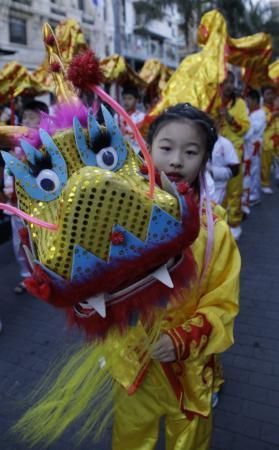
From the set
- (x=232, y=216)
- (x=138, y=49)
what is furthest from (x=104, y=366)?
(x=138, y=49)

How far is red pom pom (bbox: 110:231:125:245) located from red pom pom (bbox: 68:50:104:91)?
1.18 feet

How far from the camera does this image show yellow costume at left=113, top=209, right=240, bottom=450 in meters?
1.33

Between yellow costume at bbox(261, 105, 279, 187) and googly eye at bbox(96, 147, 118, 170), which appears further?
yellow costume at bbox(261, 105, 279, 187)

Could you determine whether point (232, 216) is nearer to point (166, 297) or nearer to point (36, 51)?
point (166, 297)

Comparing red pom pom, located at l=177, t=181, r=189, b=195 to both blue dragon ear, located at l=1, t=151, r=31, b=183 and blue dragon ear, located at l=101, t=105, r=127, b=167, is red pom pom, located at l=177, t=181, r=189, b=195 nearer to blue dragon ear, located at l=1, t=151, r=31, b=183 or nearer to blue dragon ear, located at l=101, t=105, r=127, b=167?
blue dragon ear, located at l=101, t=105, r=127, b=167

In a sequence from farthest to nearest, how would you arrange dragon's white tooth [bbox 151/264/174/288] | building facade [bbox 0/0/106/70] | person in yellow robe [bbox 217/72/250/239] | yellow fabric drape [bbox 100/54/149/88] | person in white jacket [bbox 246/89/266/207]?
building facade [bbox 0/0/106/70]
yellow fabric drape [bbox 100/54/149/88]
person in white jacket [bbox 246/89/266/207]
person in yellow robe [bbox 217/72/250/239]
dragon's white tooth [bbox 151/264/174/288]

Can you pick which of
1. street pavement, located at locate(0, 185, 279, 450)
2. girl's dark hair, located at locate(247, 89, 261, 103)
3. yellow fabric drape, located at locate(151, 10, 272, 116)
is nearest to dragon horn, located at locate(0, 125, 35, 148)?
street pavement, located at locate(0, 185, 279, 450)

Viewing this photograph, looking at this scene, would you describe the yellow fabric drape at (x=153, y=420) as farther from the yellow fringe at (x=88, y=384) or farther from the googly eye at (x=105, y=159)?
the googly eye at (x=105, y=159)

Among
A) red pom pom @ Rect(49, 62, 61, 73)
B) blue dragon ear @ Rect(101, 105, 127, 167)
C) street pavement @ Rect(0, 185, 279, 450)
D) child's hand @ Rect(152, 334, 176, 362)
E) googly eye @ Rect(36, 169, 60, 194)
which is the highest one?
red pom pom @ Rect(49, 62, 61, 73)

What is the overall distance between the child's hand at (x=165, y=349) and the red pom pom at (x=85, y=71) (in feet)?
2.51

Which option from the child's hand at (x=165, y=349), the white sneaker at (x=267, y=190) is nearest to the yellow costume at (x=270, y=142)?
Result: the white sneaker at (x=267, y=190)

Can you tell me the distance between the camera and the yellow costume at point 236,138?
15.5 ft

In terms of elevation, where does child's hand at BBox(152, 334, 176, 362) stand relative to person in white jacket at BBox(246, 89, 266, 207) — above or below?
below

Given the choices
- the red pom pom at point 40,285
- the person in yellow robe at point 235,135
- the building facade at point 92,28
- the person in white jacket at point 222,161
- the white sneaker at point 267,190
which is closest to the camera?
the red pom pom at point 40,285
